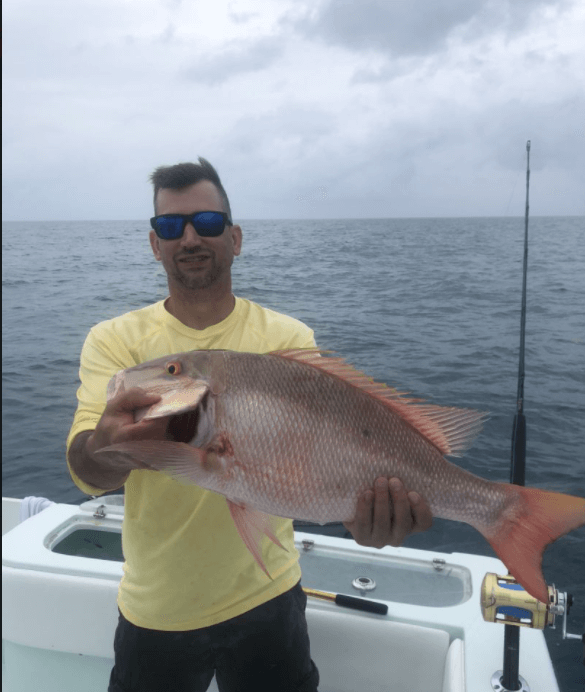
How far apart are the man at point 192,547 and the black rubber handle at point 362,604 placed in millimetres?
448

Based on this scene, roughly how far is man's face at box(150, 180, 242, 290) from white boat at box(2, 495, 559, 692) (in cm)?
163

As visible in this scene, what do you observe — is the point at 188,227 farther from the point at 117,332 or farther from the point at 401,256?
the point at 401,256

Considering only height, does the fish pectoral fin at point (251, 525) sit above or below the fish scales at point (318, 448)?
below

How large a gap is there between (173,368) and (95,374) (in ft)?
1.60

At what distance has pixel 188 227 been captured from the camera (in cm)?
241

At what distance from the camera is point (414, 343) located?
46.5 feet

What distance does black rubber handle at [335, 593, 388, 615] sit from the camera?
9.45ft

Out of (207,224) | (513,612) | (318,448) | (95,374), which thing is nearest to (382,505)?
(318,448)

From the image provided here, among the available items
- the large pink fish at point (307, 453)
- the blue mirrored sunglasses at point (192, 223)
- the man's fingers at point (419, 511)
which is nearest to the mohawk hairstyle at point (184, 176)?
the blue mirrored sunglasses at point (192, 223)

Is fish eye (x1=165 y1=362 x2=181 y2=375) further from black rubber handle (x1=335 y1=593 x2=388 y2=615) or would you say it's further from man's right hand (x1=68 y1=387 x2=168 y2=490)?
black rubber handle (x1=335 y1=593 x2=388 y2=615)

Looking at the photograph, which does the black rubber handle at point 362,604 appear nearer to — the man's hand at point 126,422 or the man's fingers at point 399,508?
the man's fingers at point 399,508

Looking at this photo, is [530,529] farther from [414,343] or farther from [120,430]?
[414,343]

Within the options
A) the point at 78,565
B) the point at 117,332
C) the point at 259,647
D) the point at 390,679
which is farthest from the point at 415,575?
the point at 117,332

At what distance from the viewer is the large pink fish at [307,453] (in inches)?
71.7
